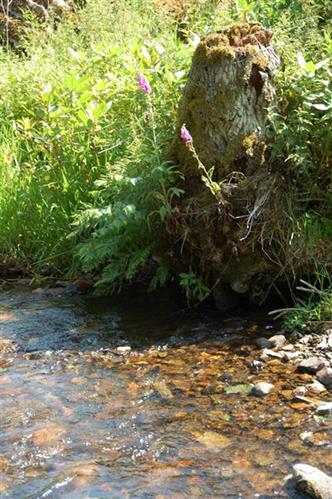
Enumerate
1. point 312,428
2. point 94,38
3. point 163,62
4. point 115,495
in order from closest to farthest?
point 115,495 → point 312,428 → point 163,62 → point 94,38

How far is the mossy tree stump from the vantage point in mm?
4512

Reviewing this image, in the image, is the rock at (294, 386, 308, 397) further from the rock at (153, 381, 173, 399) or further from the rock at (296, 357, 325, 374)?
the rock at (153, 381, 173, 399)

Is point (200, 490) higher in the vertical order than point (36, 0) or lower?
lower

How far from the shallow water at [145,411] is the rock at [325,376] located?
99mm

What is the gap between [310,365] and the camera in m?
3.99

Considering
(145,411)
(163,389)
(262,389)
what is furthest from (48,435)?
(262,389)

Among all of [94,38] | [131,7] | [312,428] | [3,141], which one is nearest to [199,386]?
[312,428]

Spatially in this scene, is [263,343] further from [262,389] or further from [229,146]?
[229,146]

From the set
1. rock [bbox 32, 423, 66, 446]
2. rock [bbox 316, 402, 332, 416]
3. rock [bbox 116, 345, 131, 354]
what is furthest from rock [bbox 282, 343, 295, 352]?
rock [bbox 32, 423, 66, 446]

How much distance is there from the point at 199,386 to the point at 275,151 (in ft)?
5.10

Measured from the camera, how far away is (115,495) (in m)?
2.94

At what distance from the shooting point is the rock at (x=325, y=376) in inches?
151

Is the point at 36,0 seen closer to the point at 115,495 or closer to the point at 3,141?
the point at 3,141

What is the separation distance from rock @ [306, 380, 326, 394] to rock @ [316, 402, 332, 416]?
0.16m
